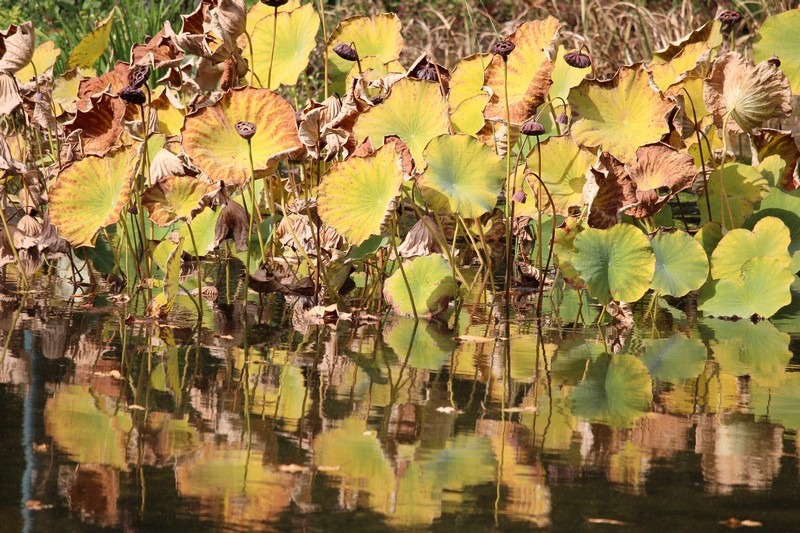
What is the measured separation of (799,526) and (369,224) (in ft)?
5.73

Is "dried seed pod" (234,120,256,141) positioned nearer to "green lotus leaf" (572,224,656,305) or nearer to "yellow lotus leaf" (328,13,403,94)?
"green lotus leaf" (572,224,656,305)

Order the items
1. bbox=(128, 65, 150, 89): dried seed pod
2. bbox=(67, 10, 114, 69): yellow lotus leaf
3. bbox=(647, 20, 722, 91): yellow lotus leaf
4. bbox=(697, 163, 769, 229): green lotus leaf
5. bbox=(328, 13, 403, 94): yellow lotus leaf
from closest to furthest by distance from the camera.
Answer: bbox=(128, 65, 150, 89): dried seed pod, bbox=(697, 163, 769, 229): green lotus leaf, bbox=(647, 20, 722, 91): yellow lotus leaf, bbox=(328, 13, 403, 94): yellow lotus leaf, bbox=(67, 10, 114, 69): yellow lotus leaf

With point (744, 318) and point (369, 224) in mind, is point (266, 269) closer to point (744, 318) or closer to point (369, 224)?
point (369, 224)

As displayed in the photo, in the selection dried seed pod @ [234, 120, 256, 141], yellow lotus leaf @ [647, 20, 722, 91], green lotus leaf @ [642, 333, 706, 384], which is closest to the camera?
green lotus leaf @ [642, 333, 706, 384]

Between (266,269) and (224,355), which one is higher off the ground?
(266,269)

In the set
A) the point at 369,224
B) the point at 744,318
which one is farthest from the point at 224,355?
the point at 744,318

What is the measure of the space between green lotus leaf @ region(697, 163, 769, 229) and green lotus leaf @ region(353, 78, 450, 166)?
85 cm

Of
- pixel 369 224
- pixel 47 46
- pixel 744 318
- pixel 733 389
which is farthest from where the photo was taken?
pixel 47 46

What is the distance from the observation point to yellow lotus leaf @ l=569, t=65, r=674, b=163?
141 inches

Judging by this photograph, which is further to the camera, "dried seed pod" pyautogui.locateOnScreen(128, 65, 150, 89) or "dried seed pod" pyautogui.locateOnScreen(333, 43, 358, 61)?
"dried seed pod" pyautogui.locateOnScreen(333, 43, 358, 61)

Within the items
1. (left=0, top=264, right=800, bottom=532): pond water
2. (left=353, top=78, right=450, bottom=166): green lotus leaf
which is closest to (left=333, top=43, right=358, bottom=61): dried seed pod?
(left=353, top=78, right=450, bottom=166): green lotus leaf

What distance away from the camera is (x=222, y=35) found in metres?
3.60

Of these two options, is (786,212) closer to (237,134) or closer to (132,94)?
(237,134)

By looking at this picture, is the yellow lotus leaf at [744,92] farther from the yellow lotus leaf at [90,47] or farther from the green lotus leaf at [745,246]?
the yellow lotus leaf at [90,47]
